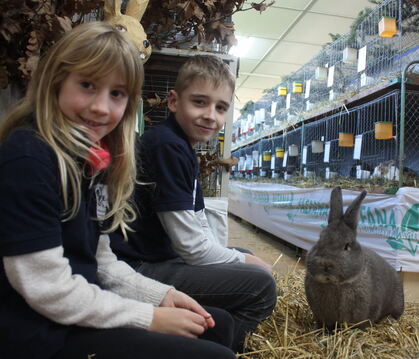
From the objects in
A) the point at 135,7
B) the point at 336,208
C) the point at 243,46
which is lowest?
the point at 336,208

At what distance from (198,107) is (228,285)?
712 millimetres

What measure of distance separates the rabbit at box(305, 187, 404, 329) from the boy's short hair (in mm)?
740

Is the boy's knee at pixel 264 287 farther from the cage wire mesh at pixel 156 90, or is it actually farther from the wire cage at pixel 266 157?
the wire cage at pixel 266 157

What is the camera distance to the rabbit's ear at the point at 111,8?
1920mm

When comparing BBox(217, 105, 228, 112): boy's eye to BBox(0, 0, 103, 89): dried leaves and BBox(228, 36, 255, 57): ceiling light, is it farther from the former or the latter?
BBox(228, 36, 255, 57): ceiling light

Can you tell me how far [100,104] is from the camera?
3.17 feet

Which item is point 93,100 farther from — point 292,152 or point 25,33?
point 292,152

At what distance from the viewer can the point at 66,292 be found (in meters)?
0.80

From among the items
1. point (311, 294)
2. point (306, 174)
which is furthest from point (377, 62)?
point (311, 294)

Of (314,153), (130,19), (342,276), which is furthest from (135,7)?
(314,153)

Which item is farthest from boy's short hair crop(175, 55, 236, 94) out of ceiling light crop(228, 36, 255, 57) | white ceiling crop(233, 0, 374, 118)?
ceiling light crop(228, 36, 255, 57)

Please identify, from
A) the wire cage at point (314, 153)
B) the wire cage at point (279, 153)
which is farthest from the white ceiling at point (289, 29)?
the wire cage at point (279, 153)

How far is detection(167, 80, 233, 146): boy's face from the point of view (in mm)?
1527

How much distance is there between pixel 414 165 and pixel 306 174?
5.25 feet
